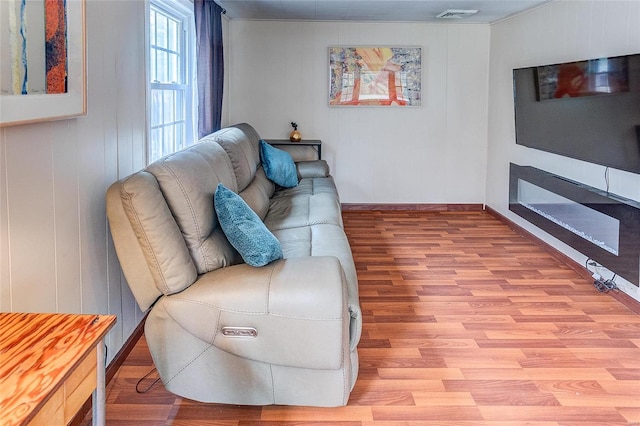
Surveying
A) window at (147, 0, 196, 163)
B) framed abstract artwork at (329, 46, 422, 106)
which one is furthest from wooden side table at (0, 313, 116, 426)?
framed abstract artwork at (329, 46, 422, 106)

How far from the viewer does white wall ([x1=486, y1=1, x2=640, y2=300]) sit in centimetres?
377

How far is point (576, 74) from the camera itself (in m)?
3.99

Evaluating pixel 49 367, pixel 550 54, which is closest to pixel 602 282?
pixel 550 54

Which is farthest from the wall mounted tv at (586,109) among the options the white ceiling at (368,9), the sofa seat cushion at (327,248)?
the sofa seat cushion at (327,248)

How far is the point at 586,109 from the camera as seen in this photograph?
3.88 meters

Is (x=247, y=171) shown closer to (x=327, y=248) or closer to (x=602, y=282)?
(x=327, y=248)

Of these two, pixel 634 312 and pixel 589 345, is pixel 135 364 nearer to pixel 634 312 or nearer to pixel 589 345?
pixel 589 345

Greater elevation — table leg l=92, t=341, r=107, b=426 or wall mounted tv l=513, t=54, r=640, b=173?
wall mounted tv l=513, t=54, r=640, b=173

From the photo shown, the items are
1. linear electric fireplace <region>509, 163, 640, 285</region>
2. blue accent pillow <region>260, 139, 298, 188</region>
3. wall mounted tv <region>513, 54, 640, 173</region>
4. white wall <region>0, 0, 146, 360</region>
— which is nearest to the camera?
white wall <region>0, 0, 146, 360</region>

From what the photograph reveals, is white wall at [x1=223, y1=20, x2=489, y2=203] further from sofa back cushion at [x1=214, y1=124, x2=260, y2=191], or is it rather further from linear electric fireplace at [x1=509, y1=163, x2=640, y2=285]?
sofa back cushion at [x1=214, y1=124, x2=260, y2=191]

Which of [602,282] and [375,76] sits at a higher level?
[375,76]

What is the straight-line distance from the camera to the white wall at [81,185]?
6.12ft

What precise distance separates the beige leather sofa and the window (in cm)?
104

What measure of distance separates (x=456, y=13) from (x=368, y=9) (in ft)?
2.69
